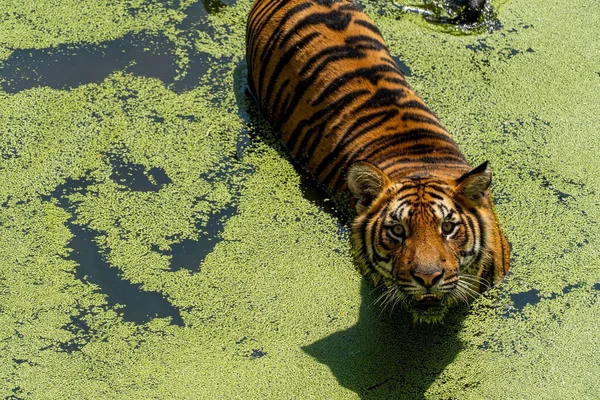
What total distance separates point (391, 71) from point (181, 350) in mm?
1318

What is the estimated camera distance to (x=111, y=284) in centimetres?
311

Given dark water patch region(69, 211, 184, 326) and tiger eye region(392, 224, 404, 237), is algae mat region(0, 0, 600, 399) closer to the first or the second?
dark water patch region(69, 211, 184, 326)

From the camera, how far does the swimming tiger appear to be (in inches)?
106

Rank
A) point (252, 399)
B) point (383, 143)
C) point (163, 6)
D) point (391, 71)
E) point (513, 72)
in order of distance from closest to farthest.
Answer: point (252, 399) < point (383, 143) < point (391, 71) < point (513, 72) < point (163, 6)

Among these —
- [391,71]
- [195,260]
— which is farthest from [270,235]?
[391,71]

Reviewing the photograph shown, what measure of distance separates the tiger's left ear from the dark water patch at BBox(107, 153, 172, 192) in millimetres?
1277

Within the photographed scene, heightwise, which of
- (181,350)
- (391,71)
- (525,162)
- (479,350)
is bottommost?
(181,350)

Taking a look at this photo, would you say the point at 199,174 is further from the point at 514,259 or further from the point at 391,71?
the point at 514,259

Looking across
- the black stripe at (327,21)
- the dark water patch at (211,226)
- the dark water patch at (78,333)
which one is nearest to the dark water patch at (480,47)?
the black stripe at (327,21)

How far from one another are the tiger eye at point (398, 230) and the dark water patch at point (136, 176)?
3.74 feet

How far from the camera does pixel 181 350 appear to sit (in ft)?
9.54

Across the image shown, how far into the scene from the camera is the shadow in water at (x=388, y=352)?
9.19ft

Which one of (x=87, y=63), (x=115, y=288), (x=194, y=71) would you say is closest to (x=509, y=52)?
(x=194, y=71)

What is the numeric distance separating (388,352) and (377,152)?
0.72 m
